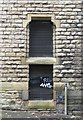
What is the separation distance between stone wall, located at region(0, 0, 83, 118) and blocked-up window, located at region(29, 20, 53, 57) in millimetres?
247

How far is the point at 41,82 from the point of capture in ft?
37.8

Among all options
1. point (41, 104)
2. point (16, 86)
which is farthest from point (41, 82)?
point (16, 86)

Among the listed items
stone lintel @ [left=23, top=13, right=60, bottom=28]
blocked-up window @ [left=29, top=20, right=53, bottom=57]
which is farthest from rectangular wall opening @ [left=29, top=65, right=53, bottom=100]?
stone lintel @ [left=23, top=13, right=60, bottom=28]

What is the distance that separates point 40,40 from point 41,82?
4.14 feet

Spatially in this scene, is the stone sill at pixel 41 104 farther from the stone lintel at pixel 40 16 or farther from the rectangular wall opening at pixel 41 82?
the stone lintel at pixel 40 16

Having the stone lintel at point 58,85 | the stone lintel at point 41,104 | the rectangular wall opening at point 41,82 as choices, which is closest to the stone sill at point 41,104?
the stone lintel at point 41,104

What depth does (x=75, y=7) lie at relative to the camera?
37.8 feet

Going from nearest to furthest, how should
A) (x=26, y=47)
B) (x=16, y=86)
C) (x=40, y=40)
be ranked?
(x=16, y=86)
(x=26, y=47)
(x=40, y=40)

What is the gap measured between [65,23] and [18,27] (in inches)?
54.8

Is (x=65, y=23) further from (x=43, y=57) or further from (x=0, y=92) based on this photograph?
(x=0, y=92)

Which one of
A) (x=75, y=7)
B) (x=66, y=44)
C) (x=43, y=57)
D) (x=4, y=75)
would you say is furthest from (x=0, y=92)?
(x=75, y=7)

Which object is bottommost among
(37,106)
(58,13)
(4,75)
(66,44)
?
(37,106)

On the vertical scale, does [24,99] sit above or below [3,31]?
below

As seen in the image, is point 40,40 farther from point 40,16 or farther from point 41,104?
point 41,104
